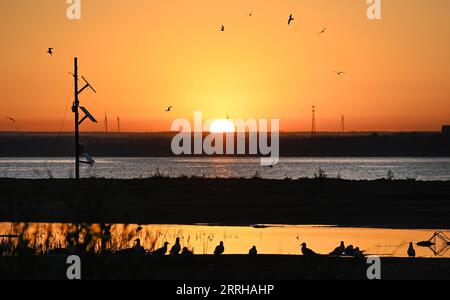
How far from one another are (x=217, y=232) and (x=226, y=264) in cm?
946

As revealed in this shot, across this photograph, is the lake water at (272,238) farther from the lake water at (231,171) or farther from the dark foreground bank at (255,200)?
the lake water at (231,171)

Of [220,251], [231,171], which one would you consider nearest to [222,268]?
[220,251]

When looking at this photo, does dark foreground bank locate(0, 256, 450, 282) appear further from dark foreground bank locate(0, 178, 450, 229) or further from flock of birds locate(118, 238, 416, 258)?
dark foreground bank locate(0, 178, 450, 229)

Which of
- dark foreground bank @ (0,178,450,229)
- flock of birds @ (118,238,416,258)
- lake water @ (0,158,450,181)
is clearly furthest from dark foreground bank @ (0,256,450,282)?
lake water @ (0,158,450,181)

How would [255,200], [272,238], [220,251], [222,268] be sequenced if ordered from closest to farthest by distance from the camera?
1. [222,268]
2. [220,251]
3. [272,238]
4. [255,200]

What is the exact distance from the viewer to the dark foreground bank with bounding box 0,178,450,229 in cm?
3362

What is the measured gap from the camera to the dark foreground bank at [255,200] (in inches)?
1324

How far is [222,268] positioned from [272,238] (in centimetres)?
845

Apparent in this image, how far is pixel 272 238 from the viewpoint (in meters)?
28.0

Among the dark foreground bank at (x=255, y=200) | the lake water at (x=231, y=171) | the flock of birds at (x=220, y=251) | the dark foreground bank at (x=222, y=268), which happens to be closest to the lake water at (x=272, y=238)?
the flock of birds at (x=220, y=251)

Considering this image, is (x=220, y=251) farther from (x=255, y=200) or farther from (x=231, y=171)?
(x=231, y=171)
